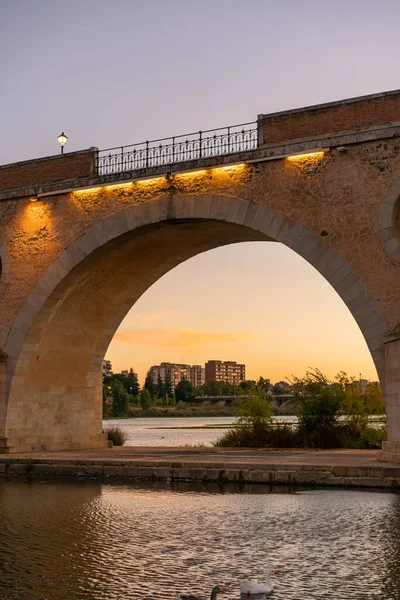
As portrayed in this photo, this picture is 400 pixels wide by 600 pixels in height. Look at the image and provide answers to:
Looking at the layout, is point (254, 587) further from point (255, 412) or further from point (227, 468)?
point (255, 412)

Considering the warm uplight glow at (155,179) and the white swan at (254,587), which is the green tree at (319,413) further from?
the white swan at (254,587)

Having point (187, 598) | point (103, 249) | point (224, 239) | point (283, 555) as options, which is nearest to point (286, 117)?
point (224, 239)

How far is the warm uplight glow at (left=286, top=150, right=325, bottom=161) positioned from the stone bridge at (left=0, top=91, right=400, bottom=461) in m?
0.02

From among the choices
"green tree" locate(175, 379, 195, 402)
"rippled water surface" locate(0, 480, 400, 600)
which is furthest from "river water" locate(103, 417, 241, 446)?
"rippled water surface" locate(0, 480, 400, 600)

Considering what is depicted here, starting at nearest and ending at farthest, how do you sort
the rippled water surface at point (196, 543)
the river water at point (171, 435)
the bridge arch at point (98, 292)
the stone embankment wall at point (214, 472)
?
1. the rippled water surface at point (196, 543)
2. the stone embankment wall at point (214, 472)
3. the bridge arch at point (98, 292)
4. the river water at point (171, 435)

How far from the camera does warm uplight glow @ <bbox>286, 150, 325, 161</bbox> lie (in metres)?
14.7

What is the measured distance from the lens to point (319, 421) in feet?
60.4

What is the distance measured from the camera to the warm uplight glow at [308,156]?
14727mm

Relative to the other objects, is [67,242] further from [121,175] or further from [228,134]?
[228,134]

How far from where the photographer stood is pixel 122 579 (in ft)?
20.5

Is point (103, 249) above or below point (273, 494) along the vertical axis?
above

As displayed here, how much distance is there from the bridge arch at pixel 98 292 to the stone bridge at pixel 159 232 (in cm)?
3

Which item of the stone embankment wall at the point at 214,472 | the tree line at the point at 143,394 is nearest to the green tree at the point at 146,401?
the tree line at the point at 143,394

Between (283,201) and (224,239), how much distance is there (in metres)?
3.01
